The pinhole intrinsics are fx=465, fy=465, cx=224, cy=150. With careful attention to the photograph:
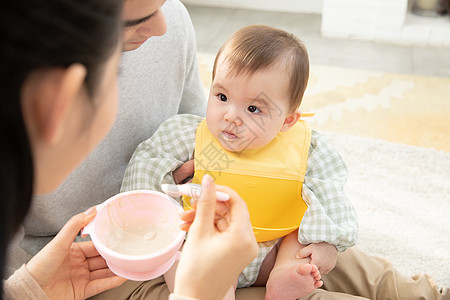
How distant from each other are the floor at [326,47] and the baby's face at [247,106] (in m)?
1.78

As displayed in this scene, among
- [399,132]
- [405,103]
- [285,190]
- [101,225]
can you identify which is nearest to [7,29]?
[101,225]

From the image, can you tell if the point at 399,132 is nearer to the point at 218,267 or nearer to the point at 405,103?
the point at 405,103

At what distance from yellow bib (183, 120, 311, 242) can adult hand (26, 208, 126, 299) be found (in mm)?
280

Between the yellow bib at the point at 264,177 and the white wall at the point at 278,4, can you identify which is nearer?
the yellow bib at the point at 264,177

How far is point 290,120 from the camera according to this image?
4.14 feet

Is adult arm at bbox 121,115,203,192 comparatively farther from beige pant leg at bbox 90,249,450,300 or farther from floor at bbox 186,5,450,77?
floor at bbox 186,5,450,77

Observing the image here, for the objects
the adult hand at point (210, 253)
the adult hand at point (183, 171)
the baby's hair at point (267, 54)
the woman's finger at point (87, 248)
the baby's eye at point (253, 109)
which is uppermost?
the baby's hair at point (267, 54)

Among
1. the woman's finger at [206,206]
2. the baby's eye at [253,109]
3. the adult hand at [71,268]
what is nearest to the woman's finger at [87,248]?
the adult hand at [71,268]

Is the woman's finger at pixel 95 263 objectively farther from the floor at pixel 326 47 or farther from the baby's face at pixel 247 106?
the floor at pixel 326 47

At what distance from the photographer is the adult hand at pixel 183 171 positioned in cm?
126

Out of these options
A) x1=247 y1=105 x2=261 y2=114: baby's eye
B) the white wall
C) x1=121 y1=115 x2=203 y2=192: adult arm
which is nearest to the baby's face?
x1=247 y1=105 x2=261 y2=114: baby's eye

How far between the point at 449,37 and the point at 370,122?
1.08m

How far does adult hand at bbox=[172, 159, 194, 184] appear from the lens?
126 centimetres

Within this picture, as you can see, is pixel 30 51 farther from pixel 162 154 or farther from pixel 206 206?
pixel 162 154
